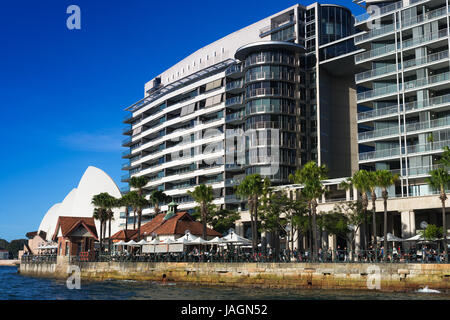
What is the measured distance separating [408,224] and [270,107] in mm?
31861

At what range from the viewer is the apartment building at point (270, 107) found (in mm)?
87188

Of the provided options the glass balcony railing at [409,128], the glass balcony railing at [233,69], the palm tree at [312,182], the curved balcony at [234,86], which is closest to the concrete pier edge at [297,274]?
the palm tree at [312,182]

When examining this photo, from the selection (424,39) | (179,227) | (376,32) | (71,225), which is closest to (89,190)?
(71,225)

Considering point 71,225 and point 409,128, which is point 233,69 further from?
point 71,225

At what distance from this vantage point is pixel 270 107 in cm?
8688

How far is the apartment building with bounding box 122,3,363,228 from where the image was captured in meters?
87.2

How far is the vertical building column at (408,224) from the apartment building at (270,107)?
2439 centimetres

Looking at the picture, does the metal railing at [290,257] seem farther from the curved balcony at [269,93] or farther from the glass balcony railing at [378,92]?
the curved balcony at [269,93]

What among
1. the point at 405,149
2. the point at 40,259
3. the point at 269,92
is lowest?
the point at 40,259

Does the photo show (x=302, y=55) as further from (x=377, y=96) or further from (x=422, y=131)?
(x=422, y=131)

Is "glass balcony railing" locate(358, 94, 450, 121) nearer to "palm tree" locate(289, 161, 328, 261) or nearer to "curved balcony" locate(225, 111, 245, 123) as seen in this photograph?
"palm tree" locate(289, 161, 328, 261)

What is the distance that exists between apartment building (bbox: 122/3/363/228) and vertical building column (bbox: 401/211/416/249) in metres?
24.4

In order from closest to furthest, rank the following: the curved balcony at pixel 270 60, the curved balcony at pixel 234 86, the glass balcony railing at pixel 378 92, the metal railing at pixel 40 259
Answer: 1. the glass balcony railing at pixel 378 92
2. the metal railing at pixel 40 259
3. the curved balcony at pixel 270 60
4. the curved balcony at pixel 234 86

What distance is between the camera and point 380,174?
52562 millimetres
